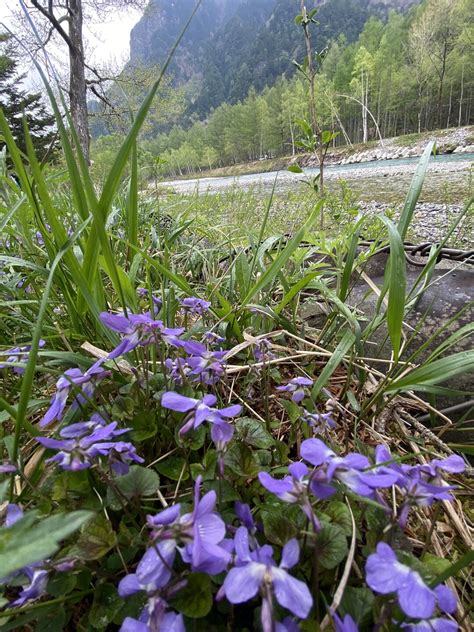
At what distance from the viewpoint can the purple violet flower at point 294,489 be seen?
30 cm

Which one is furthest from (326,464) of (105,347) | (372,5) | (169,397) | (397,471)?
(372,5)

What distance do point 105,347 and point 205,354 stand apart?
0.34m

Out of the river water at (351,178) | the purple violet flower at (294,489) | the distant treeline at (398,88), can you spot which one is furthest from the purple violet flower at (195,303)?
the distant treeline at (398,88)

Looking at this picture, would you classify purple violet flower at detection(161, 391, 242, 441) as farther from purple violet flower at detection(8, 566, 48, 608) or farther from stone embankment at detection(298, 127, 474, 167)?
stone embankment at detection(298, 127, 474, 167)

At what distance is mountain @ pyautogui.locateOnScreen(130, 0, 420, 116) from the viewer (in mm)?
102375

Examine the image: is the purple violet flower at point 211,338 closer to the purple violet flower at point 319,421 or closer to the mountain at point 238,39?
the purple violet flower at point 319,421

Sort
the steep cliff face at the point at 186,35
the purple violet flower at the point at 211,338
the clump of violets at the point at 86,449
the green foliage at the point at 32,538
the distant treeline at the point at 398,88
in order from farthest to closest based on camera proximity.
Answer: the steep cliff face at the point at 186,35
the distant treeline at the point at 398,88
the purple violet flower at the point at 211,338
the clump of violets at the point at 86,449
the green foliage at the point at 32,538

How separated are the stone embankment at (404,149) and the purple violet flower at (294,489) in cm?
2483

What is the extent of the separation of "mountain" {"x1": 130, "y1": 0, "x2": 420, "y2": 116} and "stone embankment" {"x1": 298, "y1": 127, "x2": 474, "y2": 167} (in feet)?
214

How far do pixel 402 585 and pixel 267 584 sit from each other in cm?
11

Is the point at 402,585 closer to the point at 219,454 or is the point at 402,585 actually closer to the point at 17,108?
the point at 219,454

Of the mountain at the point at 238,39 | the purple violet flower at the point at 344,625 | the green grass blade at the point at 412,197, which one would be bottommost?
the purple violet flower at the point at 344,625

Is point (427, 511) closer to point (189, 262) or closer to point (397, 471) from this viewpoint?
point (397, 471)

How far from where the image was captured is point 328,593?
389 millimetres
